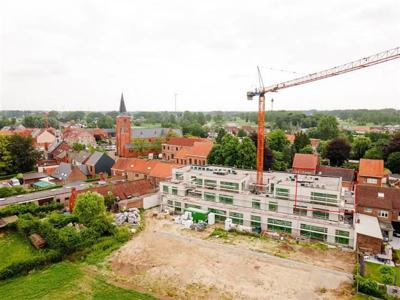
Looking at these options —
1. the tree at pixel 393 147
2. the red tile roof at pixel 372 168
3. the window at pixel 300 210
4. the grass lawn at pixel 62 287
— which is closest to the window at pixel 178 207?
the window at pixel 300 210

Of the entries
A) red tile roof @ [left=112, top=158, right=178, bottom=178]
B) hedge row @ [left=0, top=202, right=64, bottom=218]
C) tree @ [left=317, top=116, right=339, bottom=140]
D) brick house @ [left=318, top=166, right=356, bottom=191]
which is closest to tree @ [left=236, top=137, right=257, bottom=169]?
red tile roof @ [left=112, top=158, right=178, bottom=178]

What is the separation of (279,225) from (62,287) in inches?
821

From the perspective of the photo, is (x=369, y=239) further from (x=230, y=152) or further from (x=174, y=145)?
(x=174, y=145)

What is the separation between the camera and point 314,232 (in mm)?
29281

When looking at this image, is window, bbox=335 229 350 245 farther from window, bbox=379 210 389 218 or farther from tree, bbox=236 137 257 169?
tree, bbox=236 137 257 169

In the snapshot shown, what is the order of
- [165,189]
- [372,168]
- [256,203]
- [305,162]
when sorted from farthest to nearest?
[305,162] < [372,168] < [165,189] < [256,203]

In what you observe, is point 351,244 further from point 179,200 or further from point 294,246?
point 179,200

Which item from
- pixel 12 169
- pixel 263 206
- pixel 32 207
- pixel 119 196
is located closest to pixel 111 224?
pixel 119 196

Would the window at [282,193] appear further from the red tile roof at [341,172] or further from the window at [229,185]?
the red tile roof at [341,172]

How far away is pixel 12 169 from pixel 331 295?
57.5 metres

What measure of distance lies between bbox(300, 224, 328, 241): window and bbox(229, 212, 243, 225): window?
21.3 feet

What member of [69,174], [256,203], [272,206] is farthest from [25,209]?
[272,206]

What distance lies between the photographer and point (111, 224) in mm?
30297

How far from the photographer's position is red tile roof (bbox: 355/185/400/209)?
31.8 m
